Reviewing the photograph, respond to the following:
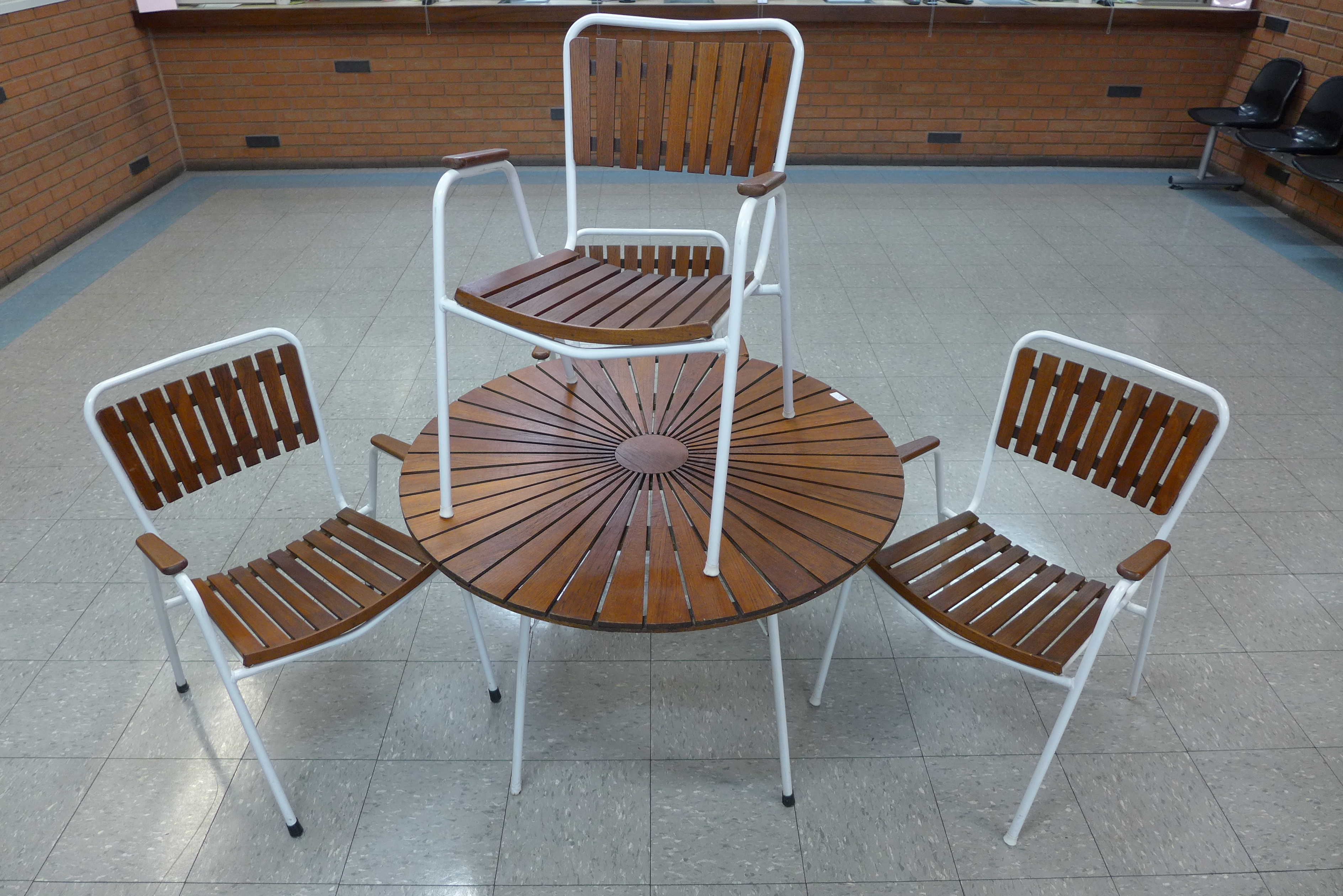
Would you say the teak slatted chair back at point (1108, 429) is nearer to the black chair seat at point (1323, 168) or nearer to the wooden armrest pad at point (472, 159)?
the wooden armrest pad at point (472, 159)

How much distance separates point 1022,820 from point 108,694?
2133mm

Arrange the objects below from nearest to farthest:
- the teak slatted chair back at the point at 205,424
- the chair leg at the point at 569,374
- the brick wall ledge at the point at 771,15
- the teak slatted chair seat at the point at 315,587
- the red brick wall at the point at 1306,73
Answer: the teak slatted chair seat at the point at 315,587
the teak slatted chair back at the point at 205,424
the chair leg at the point at 569,374
the red brick wall at the point at 1306,73
the brick wall ledge at the point at 771,15

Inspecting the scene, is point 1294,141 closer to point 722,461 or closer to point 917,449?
point 917,449

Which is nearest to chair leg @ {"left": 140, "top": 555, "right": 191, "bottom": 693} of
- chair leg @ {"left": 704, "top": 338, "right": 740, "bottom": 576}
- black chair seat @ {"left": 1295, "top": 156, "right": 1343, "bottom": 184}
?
chair leg @ {"left": 704, "top": 338, "right": 740, "bottom": 576}

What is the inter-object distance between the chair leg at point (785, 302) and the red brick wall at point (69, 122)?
4251 millimetres

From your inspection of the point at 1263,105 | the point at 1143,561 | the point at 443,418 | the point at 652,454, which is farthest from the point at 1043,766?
the point at 1263,105

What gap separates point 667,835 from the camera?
1.74 m

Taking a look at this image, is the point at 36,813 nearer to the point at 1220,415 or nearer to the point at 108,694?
the point at 108,694

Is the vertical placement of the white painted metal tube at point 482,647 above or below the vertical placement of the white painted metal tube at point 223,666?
below

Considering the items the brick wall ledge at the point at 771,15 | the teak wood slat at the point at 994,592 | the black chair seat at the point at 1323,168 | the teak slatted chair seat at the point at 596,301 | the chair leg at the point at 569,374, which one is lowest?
the teak wood slat at the point at 994,592

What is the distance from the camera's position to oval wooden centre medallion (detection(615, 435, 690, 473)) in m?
1.89

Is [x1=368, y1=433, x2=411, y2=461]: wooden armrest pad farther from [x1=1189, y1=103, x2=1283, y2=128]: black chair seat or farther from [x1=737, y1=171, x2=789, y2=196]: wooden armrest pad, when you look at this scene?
[x1=1189, y1=103, x2=1283, y2=128]: black chair seat

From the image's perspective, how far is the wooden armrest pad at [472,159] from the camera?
1541 millimetres

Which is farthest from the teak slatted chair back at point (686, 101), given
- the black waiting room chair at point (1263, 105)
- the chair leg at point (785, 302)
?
the black waiting room chair at point (1263, 105)
